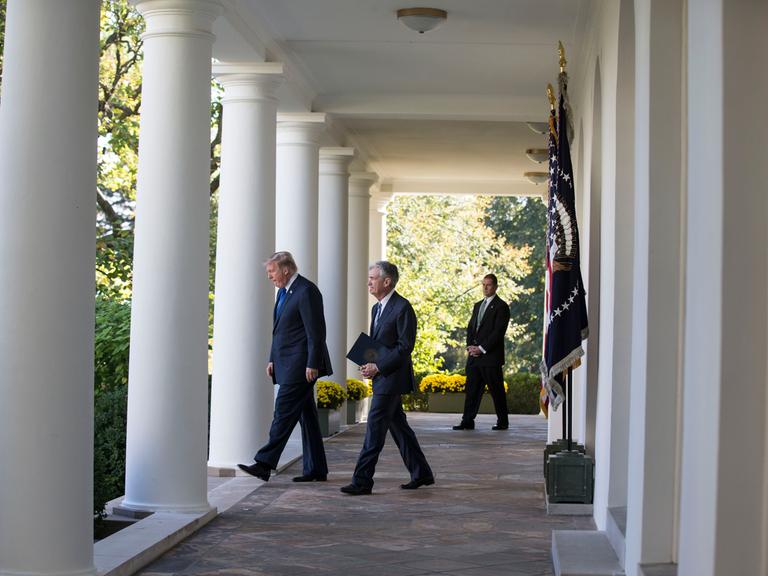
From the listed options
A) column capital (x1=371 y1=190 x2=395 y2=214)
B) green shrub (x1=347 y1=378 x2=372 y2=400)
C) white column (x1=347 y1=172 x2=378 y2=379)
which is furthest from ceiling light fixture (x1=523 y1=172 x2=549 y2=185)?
green shrub (x1=347 y1=378 x2=372 y2=400)

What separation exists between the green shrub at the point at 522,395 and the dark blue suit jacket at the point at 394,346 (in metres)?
16.8

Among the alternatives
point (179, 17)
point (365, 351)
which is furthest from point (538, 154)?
point (179, 17)

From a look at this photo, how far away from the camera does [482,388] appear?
19828 mm

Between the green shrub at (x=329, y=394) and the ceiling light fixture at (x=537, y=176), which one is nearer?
the green shrub at (x=329, y=394)

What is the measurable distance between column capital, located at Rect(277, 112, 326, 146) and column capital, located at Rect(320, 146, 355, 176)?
2.96 metres

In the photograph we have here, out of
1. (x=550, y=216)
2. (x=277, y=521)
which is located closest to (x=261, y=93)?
(x=550, y=216)

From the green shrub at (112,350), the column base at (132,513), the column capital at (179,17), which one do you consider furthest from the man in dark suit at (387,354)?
the green shrub at (112,350)

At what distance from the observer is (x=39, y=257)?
6609mm

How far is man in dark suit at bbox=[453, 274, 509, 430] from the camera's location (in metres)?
19.1

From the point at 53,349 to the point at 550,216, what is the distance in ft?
17.0

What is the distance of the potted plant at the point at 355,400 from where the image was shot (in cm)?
2042

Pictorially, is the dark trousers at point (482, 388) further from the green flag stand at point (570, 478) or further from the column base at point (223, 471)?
the green flag stand at point (570, 478)

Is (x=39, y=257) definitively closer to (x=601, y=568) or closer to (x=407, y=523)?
(x=601, y=568)

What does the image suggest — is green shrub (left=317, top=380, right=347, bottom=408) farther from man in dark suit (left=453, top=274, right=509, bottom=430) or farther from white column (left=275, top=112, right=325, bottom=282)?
man in dark suit (left=453, top=274, right=509, bottom=430)
